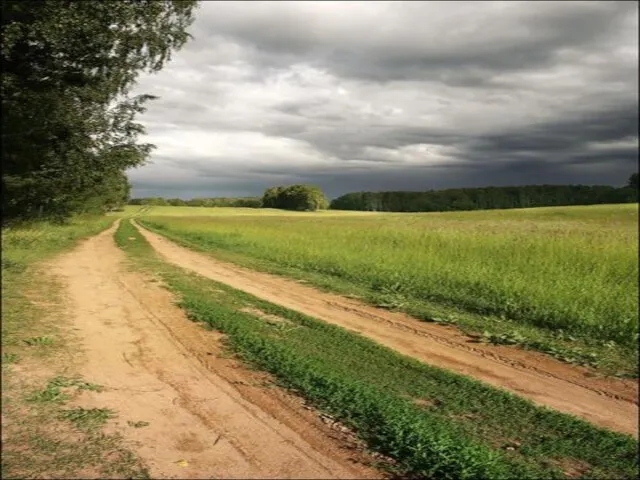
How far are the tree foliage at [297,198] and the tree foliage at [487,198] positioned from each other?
13.2 meters

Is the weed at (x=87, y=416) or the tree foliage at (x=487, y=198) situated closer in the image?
the weed at (x=87, y=416)

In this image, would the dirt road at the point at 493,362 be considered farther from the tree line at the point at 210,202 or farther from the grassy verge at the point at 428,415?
the tree line at the point at 210,202

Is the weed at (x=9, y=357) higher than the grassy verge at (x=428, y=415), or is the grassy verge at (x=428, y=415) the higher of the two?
the weed at (x=9, y=357)

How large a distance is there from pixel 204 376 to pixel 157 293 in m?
5.79

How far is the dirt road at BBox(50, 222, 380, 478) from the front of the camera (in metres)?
4.08

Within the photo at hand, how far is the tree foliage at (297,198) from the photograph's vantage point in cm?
10925

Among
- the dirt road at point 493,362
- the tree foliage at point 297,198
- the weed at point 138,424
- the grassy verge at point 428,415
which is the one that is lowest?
the dirt road at point 493,362

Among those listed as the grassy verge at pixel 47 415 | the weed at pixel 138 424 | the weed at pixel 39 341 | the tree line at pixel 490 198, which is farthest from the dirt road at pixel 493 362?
the tree line at pixel 490 198

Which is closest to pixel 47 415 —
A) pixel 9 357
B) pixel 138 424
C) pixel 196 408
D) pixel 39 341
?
pixel 138 424

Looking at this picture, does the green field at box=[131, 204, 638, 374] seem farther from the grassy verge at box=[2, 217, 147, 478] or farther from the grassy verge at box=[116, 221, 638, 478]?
the grassy verge at box=[2, 217, 147, 478]

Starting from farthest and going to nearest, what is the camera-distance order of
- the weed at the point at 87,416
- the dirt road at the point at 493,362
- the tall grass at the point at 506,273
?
the tall grass at the point at 506,273 < the dirt road at the point at 493,362 < the weed at the point at 87,416

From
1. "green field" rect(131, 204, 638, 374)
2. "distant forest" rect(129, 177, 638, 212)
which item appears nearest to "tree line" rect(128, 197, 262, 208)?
"distant forest" rect(129, 177, 638, 212)

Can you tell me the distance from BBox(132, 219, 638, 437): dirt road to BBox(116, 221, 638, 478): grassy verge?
457 millimetres

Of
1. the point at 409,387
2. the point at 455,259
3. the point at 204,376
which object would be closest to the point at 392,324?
the point at 409,387
